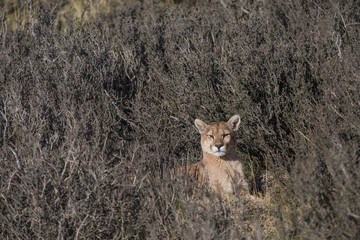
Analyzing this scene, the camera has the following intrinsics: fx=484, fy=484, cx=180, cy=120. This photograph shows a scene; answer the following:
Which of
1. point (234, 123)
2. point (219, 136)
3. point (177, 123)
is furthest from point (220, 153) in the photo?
point (177, 123)

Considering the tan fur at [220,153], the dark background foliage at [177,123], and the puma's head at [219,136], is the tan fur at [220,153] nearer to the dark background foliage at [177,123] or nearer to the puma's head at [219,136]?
the puma's head at [219,136]

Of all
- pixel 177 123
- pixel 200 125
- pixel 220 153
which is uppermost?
pixel 200 125

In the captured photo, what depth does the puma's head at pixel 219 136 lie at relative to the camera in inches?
191

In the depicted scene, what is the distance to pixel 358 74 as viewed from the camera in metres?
4.50

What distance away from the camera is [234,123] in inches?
195

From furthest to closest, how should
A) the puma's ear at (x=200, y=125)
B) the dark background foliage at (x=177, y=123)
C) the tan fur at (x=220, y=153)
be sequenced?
1. the puma's ear at (x=200, y=125)
2. the tan fur at (x=220, y=153)
3. the dark background foliage at (x=177, y=123)

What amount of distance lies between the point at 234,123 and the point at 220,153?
355mm

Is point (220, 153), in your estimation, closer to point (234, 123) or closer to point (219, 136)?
point (219, 136)

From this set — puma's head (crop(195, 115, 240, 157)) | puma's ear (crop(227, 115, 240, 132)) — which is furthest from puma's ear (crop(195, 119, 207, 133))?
puma's ear (crop(227, 115, 240, 132))

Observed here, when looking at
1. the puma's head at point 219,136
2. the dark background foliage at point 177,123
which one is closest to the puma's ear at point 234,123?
the puma's head at point 219,136

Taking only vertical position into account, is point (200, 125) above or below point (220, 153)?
above

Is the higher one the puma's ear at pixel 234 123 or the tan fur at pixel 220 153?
the puma's ear at pixel 234 123

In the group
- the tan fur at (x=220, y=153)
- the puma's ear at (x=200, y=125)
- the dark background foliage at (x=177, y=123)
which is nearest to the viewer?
the dark background foliage at (x=177, y=123)

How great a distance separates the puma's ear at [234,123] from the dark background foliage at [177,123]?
0.19m
